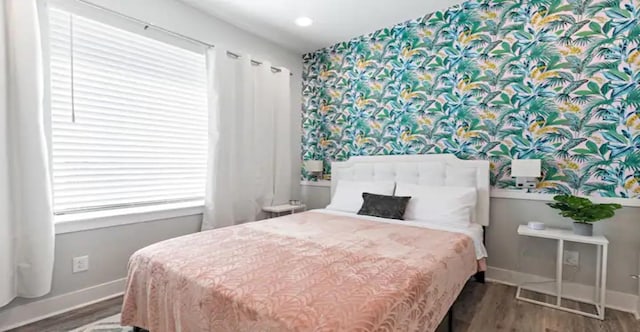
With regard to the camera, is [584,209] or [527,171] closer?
[584,209]

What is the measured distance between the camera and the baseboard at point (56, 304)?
205 centimetres

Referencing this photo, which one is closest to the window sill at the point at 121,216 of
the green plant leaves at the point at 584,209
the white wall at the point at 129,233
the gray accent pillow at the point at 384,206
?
the white wall at the point at 129,233

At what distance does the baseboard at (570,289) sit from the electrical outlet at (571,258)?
165 millimetres

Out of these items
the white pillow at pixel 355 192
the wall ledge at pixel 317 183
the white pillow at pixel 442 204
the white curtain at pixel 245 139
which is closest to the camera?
the white pillow at pixel 442 204

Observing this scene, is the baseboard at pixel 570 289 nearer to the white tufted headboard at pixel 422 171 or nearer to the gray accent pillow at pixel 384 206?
the white tufted headboard at pixel 422 171

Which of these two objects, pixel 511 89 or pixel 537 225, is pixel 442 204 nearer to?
pixel 537 225

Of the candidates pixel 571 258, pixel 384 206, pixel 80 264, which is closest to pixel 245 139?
pixel 384 206

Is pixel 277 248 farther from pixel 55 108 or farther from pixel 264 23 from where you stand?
pixel 264 23

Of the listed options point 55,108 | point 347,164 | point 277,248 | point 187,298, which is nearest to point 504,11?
point 347,164

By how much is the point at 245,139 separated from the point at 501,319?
283 cm

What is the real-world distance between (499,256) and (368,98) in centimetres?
218

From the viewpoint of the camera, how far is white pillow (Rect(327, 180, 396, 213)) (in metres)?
3.24

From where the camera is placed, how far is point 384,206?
2.97 m

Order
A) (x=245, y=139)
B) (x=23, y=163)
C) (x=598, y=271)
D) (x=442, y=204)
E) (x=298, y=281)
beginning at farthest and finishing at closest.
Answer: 1. (x=245, y=139)
2. (x=442, y=204)
3. (x=598, y=271)
4. (x=23, y=163)
5. (x=298, y=281)
